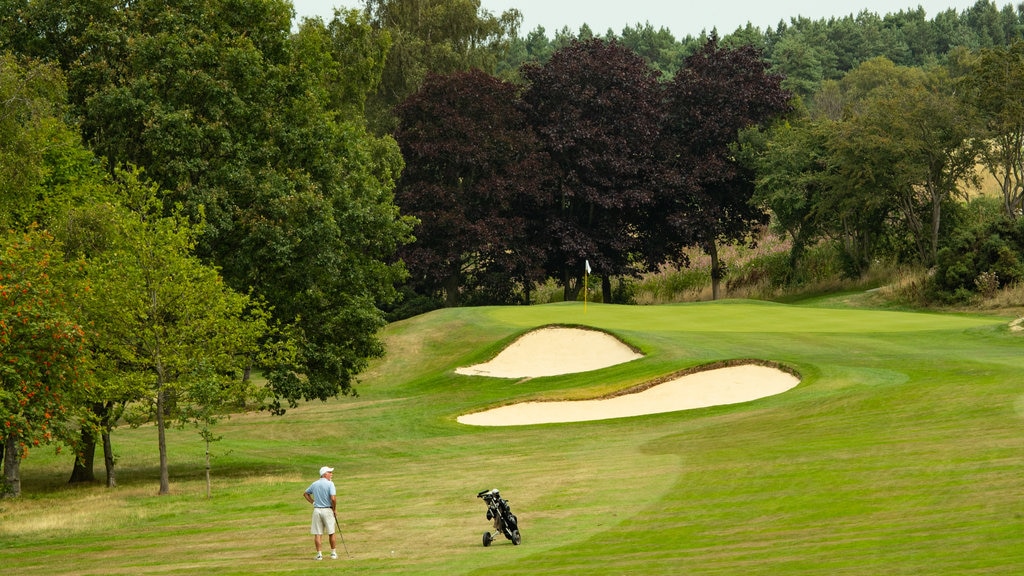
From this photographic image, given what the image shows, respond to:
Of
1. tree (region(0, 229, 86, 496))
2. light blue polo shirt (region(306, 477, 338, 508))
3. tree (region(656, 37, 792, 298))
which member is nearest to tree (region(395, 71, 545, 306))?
tree (region(656, 37, 792, 298))

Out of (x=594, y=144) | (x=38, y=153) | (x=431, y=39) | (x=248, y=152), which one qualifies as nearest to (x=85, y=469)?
(x=38, y=153)

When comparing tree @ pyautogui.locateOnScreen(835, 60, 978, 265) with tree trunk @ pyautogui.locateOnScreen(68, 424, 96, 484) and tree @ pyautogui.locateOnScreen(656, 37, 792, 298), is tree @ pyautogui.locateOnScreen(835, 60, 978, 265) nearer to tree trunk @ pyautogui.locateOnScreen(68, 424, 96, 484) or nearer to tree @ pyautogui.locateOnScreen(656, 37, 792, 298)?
tree @ pyautogui.locateOnScreen(656, 37, 792, 298)

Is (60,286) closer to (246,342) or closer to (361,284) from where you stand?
(246,342)

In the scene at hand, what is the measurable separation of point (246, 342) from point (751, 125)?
51845 mm

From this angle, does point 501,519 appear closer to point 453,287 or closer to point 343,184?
point 343,184

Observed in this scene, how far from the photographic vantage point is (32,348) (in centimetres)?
2456

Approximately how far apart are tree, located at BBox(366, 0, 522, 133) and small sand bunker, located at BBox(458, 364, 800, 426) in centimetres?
5032

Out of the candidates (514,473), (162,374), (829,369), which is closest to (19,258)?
(162,374)

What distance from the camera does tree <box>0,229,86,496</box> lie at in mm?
23625

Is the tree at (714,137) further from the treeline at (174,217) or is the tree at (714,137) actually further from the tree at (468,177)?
the treeline at (174,217)

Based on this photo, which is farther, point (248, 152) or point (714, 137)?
point (714, 137)

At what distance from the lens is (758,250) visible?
84.1 metres

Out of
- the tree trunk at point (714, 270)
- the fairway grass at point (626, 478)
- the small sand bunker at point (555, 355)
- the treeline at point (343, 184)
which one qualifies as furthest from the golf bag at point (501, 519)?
the tree trunk at point (714, 270)

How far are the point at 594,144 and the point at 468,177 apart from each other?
816 centimetres
